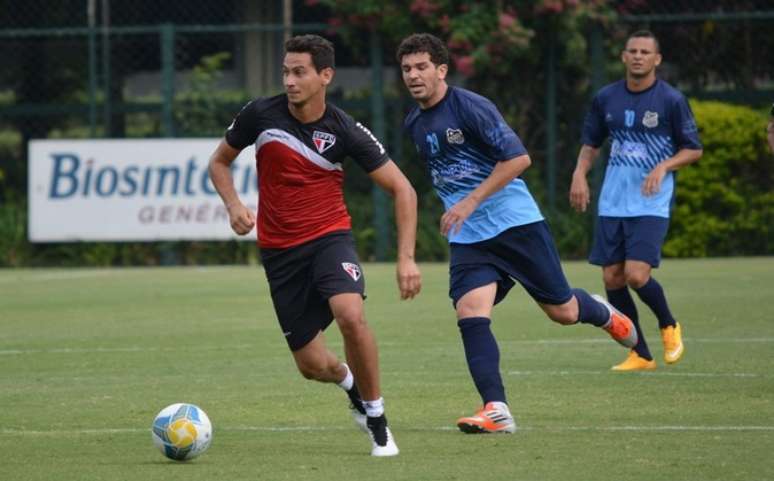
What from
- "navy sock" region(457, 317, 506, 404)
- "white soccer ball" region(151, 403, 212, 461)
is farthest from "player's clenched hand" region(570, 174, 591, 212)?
"white soccer ball" region(151, 403, 212, 461)

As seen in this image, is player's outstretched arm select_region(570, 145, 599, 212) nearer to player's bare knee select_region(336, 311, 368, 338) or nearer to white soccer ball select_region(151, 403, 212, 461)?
player's bare knee select_region(336, 311, 368, 338)

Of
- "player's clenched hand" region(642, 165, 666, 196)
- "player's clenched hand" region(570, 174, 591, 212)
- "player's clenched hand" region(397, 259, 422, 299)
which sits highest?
"player's clenched hand" region(397, 259, 422, 299)

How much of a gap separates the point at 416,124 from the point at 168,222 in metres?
12.6

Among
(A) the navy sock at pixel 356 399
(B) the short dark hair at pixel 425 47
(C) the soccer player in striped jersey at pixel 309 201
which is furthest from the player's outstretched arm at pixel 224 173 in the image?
(B) the short dark hair at pixel 425 47

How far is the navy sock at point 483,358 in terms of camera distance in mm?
8227

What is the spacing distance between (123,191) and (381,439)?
14165mm

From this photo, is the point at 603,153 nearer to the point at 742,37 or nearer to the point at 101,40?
the point at 742,37

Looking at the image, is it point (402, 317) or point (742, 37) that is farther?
point (742, 37)

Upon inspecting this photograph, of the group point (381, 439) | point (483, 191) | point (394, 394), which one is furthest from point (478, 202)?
point (394, 394)

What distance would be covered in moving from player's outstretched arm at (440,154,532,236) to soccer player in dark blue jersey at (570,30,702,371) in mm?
2461

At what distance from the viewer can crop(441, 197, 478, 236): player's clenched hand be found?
27.1ft

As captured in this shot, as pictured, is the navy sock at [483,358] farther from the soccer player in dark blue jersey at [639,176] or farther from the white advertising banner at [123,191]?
the white advertising banner at [123,191]

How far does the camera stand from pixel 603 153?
21.4 metres

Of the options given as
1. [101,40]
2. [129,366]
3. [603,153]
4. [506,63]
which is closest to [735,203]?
[603,153]
